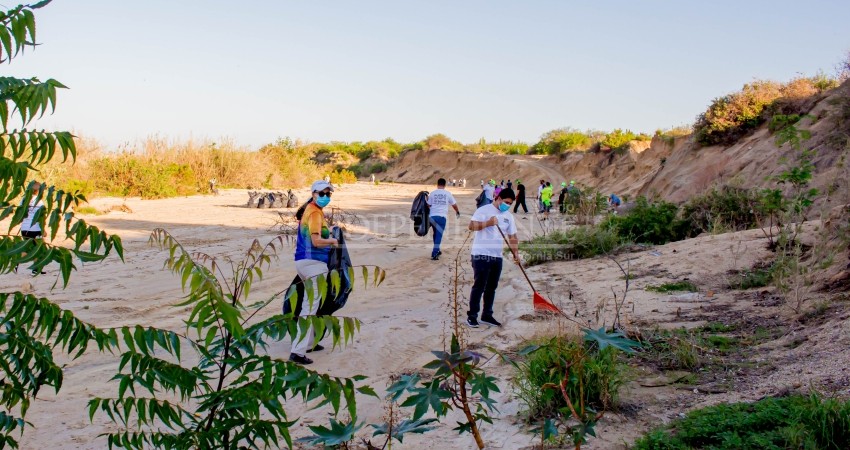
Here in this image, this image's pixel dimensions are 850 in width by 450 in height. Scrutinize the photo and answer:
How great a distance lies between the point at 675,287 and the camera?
9859mm

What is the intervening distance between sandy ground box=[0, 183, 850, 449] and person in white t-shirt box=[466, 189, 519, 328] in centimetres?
34

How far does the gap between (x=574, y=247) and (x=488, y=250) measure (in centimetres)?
601

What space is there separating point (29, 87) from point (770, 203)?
35.1ft

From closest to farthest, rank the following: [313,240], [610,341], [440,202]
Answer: [610,341] < [313,240] < [440,202]

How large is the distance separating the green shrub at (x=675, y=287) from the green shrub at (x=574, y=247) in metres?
3.58

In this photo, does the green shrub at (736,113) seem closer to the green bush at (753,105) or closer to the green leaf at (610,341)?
the green bush at (753,105)


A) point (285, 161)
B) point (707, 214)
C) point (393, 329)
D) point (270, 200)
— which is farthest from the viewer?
point (285, 161)

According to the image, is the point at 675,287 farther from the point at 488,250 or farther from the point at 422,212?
the point at 422,212

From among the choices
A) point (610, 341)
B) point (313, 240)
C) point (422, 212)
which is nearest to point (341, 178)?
point (422, 212)

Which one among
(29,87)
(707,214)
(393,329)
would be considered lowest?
(393,329)

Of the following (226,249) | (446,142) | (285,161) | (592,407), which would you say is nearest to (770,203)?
(592,407)

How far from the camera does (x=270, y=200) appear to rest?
2509cm

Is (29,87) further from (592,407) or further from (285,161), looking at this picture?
(285,161)

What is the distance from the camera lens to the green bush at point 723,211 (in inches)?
555
